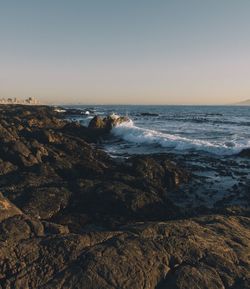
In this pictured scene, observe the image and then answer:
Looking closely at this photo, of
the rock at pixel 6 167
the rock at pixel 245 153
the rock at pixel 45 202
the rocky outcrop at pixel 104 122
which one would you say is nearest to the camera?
the rock at pixel 45 202

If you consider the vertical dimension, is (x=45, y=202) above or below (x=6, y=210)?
below

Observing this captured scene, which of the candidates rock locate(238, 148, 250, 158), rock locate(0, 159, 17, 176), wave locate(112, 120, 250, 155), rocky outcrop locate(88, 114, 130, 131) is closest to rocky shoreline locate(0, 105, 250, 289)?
rock locate(0, 159, 17, 176)

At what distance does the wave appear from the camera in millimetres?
27906

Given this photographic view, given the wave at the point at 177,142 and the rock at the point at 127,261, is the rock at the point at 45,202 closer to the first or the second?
the rock at the point at 127,261

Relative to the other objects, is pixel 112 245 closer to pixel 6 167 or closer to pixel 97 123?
pixel 6 167

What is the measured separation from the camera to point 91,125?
1545 inches

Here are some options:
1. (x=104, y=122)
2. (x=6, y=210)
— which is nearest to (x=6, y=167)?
(x=6, y=210)

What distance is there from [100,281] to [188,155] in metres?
20.4

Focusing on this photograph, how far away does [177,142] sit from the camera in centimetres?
3084

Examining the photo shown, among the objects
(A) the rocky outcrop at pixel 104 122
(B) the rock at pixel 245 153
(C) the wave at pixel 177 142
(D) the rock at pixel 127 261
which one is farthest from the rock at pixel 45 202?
(A) the rocky outcrop at pixel 104 122

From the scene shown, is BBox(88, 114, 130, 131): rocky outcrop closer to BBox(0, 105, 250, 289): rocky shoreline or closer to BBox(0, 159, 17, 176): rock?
BBox(0, 159, 17, 176): rock

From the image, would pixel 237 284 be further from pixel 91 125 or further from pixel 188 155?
pixel 91 125

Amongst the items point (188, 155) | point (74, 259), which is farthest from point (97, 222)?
point (188, 155)

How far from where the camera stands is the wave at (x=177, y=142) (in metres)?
27.9
